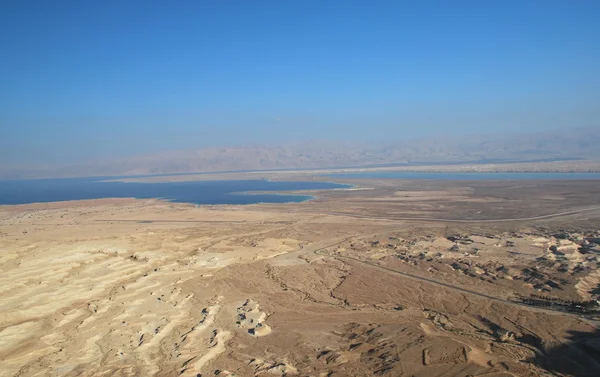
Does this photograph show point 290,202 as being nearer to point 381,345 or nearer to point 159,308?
point 159,308

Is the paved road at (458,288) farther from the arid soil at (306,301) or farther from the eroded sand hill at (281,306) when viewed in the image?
the eroded sand hill at (281,306)

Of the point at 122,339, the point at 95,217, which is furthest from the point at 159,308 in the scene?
the point at 95,217

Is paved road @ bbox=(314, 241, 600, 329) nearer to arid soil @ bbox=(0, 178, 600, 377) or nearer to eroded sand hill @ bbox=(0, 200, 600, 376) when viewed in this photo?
arid soil @ bbox=(0, 178, 600, 377)

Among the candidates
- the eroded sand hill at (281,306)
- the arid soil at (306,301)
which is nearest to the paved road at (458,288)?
the arid soil at (306,301)

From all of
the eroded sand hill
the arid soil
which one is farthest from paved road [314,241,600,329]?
the eroded sand hill

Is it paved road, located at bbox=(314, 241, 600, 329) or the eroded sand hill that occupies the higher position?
the eroded sand hill

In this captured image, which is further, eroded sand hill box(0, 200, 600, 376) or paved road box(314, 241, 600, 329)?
paved road box(314, 241, 600, 329)

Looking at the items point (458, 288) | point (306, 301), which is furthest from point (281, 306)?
point (458, 288)

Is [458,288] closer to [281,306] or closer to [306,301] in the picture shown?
[306,301]
